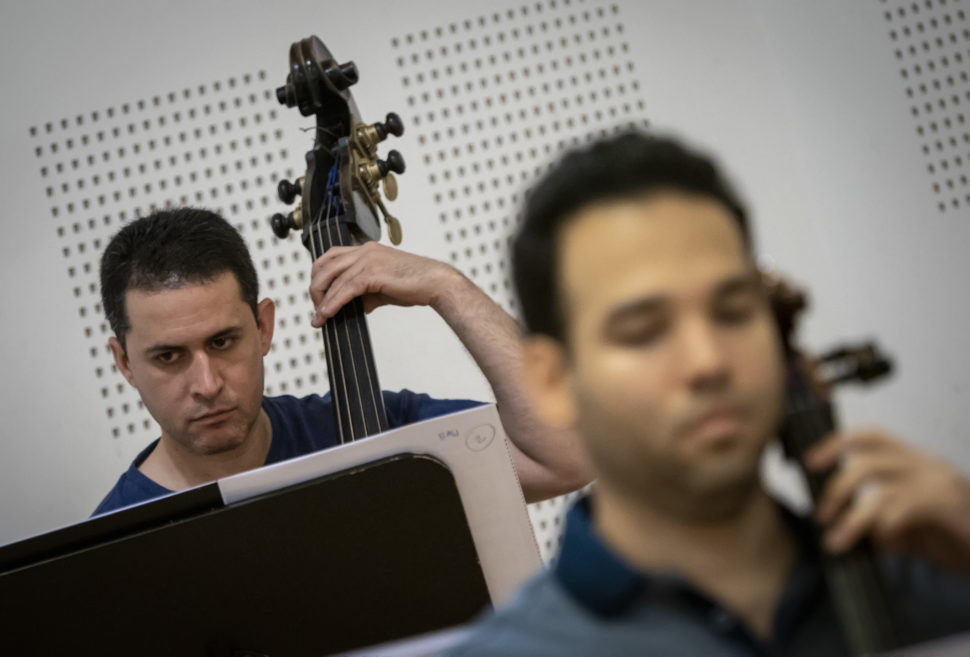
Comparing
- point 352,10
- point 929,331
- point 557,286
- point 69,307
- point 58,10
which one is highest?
point 58,10

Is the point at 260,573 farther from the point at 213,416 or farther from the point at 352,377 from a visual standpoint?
the point at 213,416

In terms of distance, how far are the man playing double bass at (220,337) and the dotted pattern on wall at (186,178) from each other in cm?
48

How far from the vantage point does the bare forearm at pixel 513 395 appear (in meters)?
1.75

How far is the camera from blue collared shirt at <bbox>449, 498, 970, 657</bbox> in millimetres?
545

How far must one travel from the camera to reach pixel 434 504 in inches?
43.1

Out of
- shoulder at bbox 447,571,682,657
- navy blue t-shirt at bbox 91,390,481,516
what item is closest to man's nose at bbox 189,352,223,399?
navy blue t-shirt at bbox 91,390,481,516

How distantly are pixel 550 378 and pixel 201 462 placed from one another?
132 cm

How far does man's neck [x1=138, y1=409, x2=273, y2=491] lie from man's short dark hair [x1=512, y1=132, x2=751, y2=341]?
4.09 feet

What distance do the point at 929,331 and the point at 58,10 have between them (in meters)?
2.01

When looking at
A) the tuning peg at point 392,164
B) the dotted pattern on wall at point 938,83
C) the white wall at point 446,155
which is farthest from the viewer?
the dotted pattern on wall at point 938,83

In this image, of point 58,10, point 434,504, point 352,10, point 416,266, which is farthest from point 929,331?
point 58,10

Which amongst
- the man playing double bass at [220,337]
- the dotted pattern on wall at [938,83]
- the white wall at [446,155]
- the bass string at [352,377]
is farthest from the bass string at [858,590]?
the dotted pattern on wall at [938,83]

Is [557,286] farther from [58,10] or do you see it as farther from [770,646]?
[58,10]

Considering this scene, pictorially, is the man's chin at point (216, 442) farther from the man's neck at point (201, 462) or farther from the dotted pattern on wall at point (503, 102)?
the dotted pattern on wall at point (503, 102)
